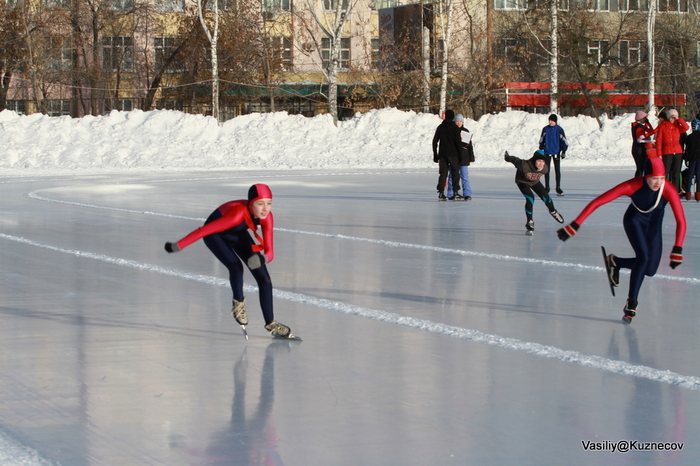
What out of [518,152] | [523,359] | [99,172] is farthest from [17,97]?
[523,359]

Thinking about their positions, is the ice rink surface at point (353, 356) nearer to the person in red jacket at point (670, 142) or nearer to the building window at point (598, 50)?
the person in red jacket at point (670, 142)

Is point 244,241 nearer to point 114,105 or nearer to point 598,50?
point 114,105

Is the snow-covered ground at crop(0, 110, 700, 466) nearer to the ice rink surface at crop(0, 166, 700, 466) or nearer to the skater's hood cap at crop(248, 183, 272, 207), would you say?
the ice rink surface at crop(0, 166, 700, 466)

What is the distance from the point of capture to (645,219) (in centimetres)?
691

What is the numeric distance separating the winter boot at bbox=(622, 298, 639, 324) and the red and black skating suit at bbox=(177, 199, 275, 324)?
2.51 m

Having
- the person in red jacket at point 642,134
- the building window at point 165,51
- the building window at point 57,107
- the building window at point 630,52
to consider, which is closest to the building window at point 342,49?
the building window at point 165,51

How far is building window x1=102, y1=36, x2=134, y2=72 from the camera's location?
165 feet

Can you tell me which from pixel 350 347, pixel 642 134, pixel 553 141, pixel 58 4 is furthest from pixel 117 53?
pixel 350 347

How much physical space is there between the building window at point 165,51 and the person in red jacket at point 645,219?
44.8 meters

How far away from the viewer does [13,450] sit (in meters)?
3.95

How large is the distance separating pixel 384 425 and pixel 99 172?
2318 centimetres

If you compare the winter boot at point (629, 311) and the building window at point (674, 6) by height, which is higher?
the building window at point (674, 6)

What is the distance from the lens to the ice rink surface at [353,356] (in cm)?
406

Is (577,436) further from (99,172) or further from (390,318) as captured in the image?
(99,172)
